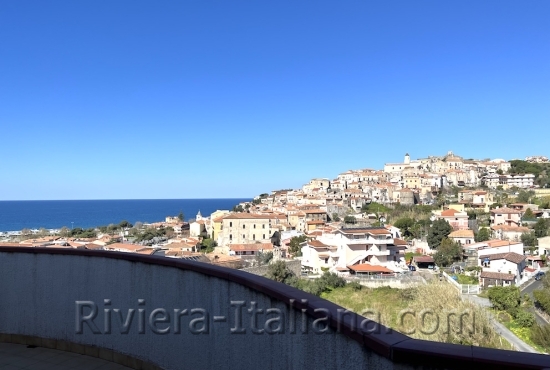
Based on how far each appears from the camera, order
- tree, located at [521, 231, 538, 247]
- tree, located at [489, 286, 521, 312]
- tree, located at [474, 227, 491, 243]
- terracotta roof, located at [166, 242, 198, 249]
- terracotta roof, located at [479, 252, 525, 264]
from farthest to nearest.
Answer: tree, located at [474, 227, 491, 243]
tree, located at [521, 231, 538, 247]
terracotta roof, located at [166, 242, 198, 249]
terracotta roof, located at [479, 252, 525, 264]
tree, located at [489, 286, 521, 312]

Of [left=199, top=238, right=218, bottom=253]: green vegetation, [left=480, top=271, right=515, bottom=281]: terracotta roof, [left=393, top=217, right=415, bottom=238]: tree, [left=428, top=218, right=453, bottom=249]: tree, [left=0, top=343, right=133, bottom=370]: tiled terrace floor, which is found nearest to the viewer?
[left=0, top=343, right=133, bottom=370]: tiled terrace floor

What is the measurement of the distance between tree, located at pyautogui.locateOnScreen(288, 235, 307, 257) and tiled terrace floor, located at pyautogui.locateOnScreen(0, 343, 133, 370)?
3418 cm

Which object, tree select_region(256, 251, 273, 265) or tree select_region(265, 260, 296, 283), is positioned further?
tree select_region(256, 251, 273, 265)

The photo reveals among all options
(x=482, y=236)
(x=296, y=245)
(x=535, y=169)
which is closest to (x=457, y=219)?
(x=482, y=236)

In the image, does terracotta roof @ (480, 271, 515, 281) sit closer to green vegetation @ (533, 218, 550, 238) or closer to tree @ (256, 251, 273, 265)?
green vegetation @ (533, 218, 550, 238)

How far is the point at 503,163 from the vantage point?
85875mm

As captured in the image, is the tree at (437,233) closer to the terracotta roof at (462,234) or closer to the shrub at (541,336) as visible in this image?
the terracotta roof at (462,234)

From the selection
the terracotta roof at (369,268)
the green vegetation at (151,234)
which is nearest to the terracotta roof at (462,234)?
the terracotta roof at (369,268)

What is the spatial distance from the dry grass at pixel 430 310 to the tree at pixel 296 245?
12.3 m

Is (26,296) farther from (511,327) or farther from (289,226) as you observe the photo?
(289,226)

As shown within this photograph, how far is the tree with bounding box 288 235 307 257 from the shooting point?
3737 centimetres

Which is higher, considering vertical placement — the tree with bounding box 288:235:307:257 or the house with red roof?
the house with red roof

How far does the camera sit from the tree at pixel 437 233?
3809 centimetres

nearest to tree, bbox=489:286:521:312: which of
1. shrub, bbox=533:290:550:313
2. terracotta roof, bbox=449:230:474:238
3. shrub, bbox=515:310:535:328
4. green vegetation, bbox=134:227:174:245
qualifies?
Answer: shrub, bbox=533:290:550:313
